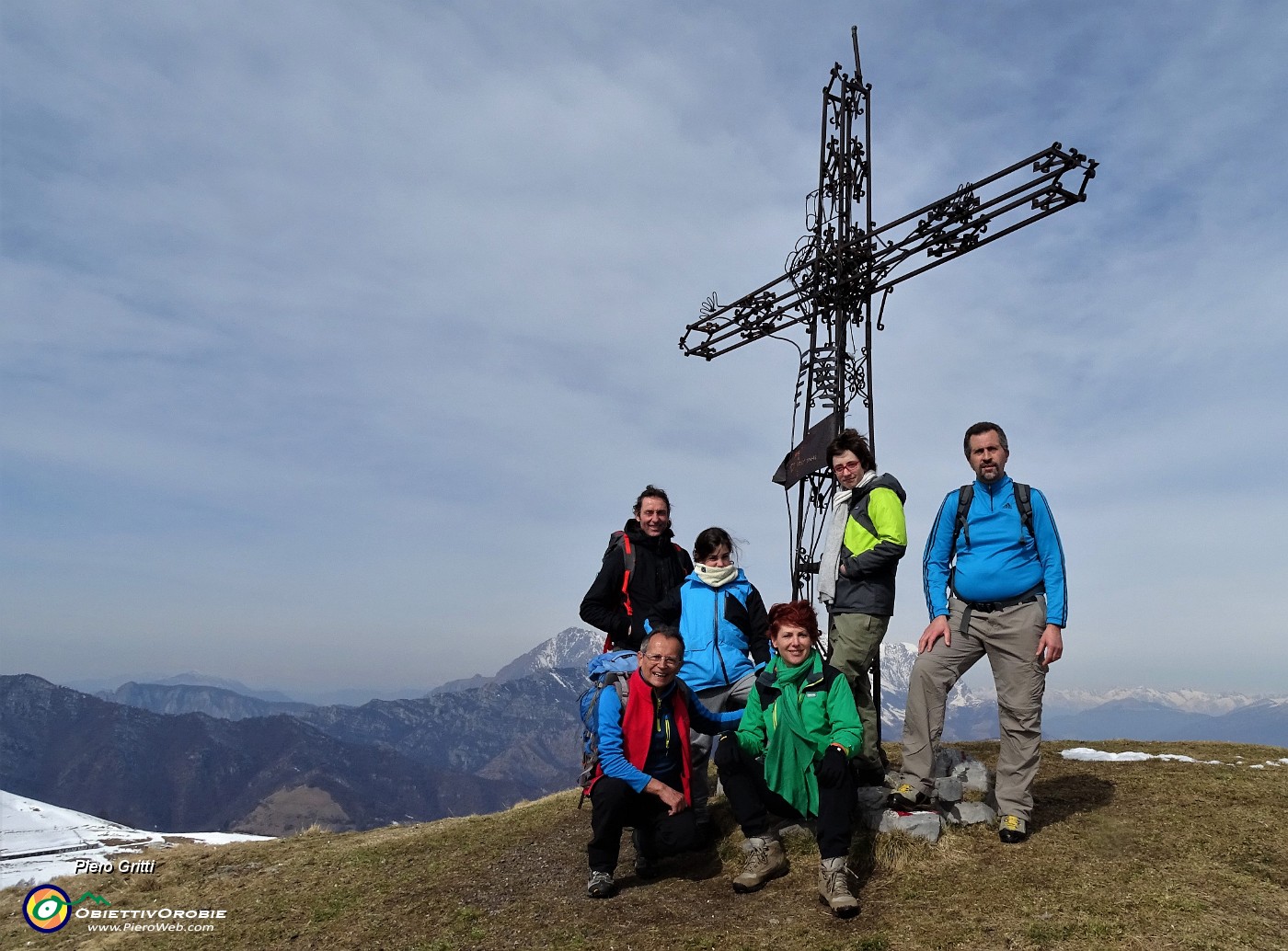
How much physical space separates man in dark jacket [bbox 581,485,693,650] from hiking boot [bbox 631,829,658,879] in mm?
1718

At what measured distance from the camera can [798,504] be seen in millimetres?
8312

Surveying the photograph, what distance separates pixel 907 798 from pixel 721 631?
75.8 inches

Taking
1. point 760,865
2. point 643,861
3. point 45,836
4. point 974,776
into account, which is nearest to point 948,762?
point 974,776

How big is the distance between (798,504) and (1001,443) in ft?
9.12

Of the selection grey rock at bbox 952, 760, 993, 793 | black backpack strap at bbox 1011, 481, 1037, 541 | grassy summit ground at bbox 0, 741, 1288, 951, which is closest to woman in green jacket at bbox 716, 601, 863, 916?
grassy summit ground at bbox 0, 741, 1288, 951

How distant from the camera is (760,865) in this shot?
17.1 ft

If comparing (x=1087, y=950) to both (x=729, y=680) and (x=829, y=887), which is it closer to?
(x=829, y=887)

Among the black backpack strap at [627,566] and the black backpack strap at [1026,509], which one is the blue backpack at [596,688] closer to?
the black backpack strap at [627,566]

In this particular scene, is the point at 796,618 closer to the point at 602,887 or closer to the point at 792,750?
the point at 792,750

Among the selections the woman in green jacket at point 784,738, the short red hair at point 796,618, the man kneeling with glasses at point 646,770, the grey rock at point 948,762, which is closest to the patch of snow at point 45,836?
the man kneeling with glasses at point 646,770

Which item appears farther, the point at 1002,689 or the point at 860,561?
the point at 860,561

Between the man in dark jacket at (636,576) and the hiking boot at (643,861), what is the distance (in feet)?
5.64

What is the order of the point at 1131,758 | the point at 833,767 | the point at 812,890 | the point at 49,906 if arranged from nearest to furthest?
the point at 833,767
the point at 812,890
the point at 49,906
the point at 1131,758

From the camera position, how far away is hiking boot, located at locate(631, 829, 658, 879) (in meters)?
5.55
